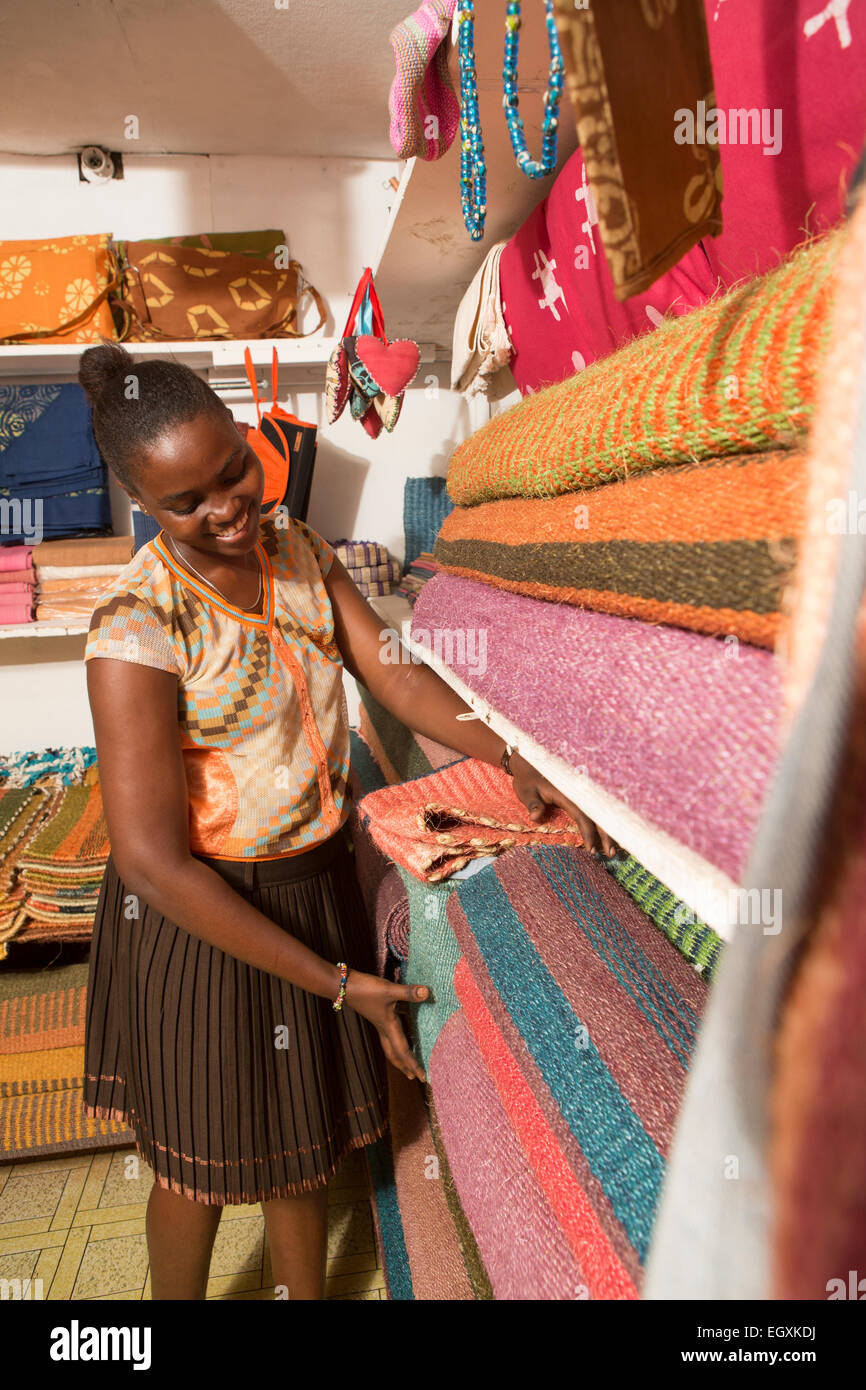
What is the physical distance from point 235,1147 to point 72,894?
105 cm

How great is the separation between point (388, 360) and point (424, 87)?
1.97 ft

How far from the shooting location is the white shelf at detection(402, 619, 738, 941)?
0.31 meters

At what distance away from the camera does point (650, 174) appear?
0.36 metres

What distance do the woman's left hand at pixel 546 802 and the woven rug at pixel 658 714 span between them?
0.26 meters

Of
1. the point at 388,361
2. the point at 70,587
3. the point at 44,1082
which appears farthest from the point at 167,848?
the point at 70,587

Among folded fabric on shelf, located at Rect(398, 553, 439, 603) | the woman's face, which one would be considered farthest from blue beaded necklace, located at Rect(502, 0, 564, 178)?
folded fabric on shelf, located at Rect(398, 553, 439, 603)

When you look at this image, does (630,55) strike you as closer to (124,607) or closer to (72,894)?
(124,607)

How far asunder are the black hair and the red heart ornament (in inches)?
20.3

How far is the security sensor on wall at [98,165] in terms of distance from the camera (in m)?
2.00

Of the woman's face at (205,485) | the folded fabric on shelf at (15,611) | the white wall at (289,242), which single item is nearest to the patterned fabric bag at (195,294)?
the white wall at (289,242)

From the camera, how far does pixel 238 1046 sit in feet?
3.40
